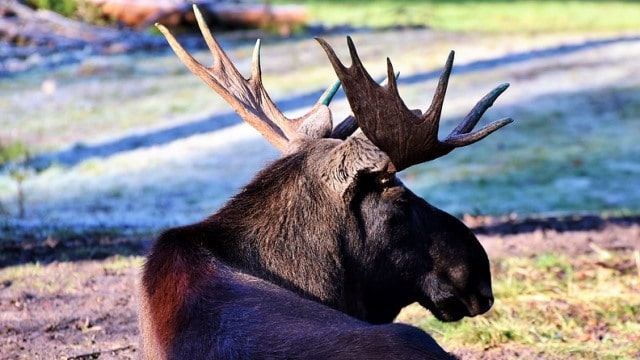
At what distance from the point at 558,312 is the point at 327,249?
2170mm

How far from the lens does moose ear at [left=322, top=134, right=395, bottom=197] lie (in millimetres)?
4824

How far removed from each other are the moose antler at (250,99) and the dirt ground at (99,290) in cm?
130

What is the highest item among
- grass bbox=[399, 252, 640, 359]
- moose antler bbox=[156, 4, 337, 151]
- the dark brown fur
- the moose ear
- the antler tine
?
moose antler bbox=[156, 4, 337, 151]

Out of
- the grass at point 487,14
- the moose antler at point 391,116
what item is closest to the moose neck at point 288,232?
the moose antler at point 391,116

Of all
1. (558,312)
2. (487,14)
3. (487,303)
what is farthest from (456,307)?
(487,14)

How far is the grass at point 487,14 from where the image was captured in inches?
922

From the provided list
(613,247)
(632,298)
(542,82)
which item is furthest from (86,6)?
(632,298)

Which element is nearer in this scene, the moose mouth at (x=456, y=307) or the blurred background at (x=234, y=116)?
the moose mouth at (x=456, y=307)

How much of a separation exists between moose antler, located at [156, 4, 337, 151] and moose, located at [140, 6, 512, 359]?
0.6 inches

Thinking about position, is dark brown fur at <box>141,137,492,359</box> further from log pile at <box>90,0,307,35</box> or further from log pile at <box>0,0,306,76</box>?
log pile at <box>90,0,307,35</box>

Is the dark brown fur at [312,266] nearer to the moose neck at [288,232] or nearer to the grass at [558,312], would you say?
the moose neck at [288,232]

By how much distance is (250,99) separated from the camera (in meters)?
5.78

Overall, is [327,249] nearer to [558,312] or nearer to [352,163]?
[352,163]

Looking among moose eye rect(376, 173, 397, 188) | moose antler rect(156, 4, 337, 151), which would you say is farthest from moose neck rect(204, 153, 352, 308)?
moose antler rect(156, 4, 337, 151)
